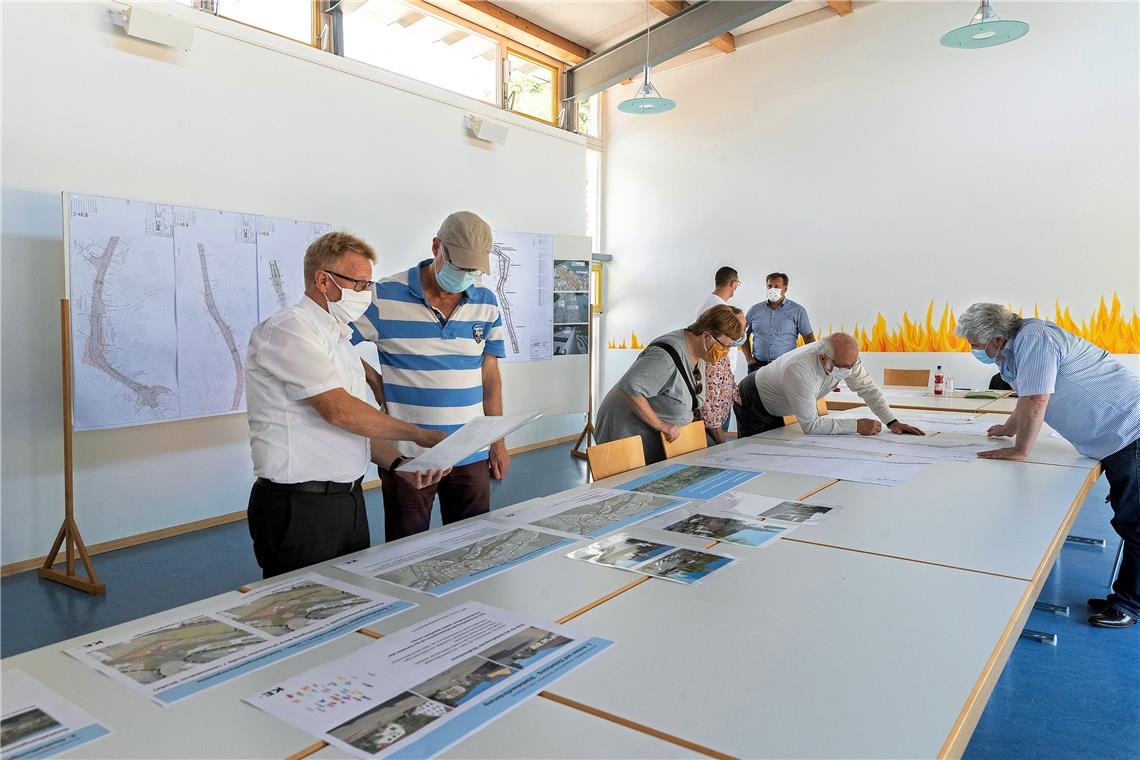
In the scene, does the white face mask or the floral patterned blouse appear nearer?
the white face mask

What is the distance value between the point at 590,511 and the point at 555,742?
113 cm

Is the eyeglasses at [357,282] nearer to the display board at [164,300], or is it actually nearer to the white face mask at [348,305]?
the white face mask at [348,305]

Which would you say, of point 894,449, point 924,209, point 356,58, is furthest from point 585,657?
point 924,209

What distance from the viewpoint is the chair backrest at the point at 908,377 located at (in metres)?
5.93

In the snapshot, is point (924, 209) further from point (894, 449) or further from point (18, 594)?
point (18, 594)

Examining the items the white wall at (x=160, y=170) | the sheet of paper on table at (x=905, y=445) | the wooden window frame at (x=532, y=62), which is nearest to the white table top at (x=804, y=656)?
the sheet of paper on table at (x=905, y=445)

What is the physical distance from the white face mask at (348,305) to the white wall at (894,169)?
227 inches

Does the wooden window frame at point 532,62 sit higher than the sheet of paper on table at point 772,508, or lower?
higher

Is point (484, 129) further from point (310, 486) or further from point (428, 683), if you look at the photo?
point (428, 683)

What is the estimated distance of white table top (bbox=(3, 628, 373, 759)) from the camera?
885 millimetres

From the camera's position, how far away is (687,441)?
10.1 ft

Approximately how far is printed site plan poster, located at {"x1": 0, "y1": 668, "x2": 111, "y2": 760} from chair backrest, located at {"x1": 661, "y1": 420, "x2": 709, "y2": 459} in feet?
7.34

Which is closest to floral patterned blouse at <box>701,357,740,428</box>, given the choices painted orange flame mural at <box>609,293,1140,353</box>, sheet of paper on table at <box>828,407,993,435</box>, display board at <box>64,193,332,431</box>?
sheet of paper on table at <box>828,407,993,435</box>

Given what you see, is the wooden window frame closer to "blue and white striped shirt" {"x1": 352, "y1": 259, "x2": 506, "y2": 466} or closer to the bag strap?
the bag strap
